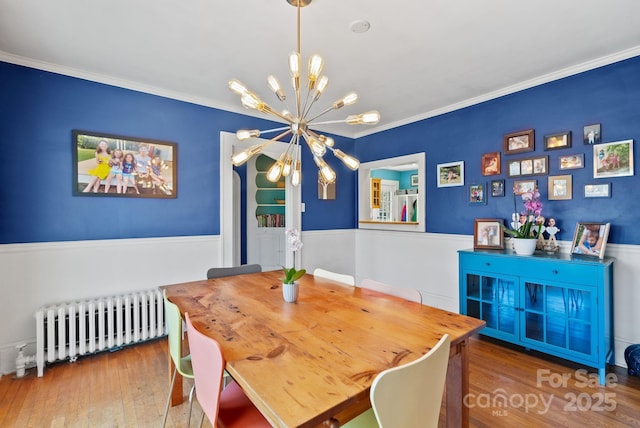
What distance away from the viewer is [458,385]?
1.39 metres

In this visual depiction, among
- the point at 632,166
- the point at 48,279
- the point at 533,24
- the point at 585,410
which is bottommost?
the point at 585,410

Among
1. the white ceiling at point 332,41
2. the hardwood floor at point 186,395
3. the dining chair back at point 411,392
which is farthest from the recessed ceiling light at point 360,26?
the hardwood floor at point 186,395

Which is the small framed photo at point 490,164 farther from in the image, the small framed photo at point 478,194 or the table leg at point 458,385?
the table leg at point 458,385

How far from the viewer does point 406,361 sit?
106 centimetres

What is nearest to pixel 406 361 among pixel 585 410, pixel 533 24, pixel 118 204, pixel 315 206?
pixel 585 410

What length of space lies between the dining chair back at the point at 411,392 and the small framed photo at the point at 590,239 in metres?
2.20

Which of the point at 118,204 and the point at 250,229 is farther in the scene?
the point at 250,229

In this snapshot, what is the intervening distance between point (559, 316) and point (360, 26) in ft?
8.70

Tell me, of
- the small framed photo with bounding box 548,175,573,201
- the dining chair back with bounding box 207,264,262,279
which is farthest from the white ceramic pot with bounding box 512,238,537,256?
the dining chair back with bounding box 207,264,262,279

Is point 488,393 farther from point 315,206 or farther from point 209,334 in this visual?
point 315,206

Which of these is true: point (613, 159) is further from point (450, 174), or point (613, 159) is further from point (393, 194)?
point (393, 194)

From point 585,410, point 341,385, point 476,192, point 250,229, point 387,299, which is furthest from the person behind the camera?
point 250,229

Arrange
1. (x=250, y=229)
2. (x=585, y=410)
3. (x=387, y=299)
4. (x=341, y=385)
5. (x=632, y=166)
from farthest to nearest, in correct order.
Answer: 1. (x=250, y=229)
2. (x=632, y=166)
3. (x=585, y=410)
4. (x=387, y=299)
5. (x=341, y=385)

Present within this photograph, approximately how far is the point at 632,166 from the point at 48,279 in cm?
477
